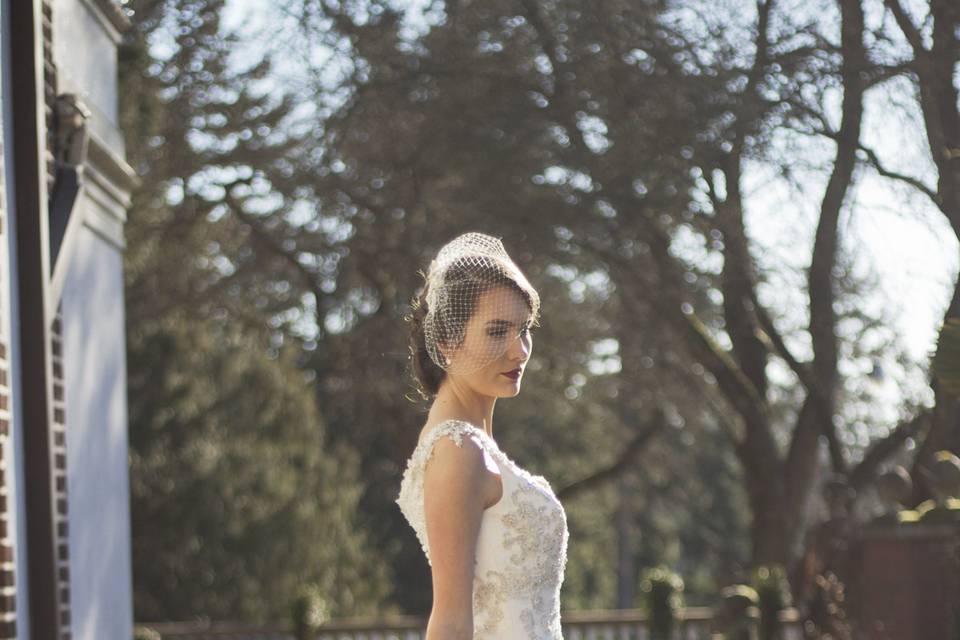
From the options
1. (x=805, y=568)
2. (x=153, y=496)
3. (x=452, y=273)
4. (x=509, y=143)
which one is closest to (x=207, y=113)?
(x=509, y=143)

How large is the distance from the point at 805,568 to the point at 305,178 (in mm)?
5699

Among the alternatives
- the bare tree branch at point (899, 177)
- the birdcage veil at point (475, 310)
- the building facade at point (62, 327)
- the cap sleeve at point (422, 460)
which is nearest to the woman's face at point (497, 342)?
the birdcage veil at point (475, 310)

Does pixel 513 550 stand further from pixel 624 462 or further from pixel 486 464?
pixel 624 462

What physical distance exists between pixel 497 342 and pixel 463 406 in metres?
0.17

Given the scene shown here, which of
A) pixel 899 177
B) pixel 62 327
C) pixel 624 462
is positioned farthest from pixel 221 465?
pixel 62 327

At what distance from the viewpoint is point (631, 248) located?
1249cm

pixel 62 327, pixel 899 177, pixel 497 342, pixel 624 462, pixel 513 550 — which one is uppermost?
pixel 899 177

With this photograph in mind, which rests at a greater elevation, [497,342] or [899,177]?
[899,177]

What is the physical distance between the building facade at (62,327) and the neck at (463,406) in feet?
7.11

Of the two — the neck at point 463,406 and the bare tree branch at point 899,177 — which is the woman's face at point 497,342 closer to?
the neck at point 463,406

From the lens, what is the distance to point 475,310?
2879 mm

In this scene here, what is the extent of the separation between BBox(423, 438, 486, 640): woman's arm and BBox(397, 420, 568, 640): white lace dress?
0.06 m

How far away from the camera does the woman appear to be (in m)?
2.78

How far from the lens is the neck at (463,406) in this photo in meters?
2.94
